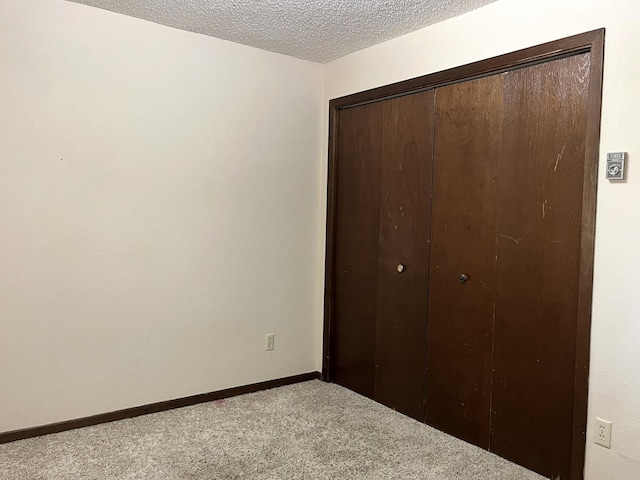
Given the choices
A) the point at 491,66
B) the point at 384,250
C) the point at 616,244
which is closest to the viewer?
A: the point at 616,244

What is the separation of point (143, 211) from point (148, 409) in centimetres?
113

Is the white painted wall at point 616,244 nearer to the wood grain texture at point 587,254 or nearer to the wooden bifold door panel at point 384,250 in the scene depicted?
the wood grain texture at point 587,254

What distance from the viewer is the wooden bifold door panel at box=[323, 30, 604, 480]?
210cm

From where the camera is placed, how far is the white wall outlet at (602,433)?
78.0 inches

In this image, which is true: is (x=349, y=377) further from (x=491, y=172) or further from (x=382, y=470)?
(x=491, y=172)

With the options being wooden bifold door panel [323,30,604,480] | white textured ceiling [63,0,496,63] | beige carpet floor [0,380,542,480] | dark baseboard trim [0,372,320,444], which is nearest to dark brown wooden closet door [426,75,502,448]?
wooden bifold door panel [323,30,604,480]

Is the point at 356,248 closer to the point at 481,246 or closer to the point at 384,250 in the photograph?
the point at 384,250

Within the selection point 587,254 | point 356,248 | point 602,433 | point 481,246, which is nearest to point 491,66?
point 481,246

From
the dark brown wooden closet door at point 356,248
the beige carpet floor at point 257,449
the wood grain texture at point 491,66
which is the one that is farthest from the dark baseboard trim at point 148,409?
the wood grain texture at point 491,66

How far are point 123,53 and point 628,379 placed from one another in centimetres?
283

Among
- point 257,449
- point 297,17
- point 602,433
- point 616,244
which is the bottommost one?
point 257,449

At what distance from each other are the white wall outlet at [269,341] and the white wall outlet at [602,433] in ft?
6.26

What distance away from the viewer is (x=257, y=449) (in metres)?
2.40

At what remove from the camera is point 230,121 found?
2990 millimetres
